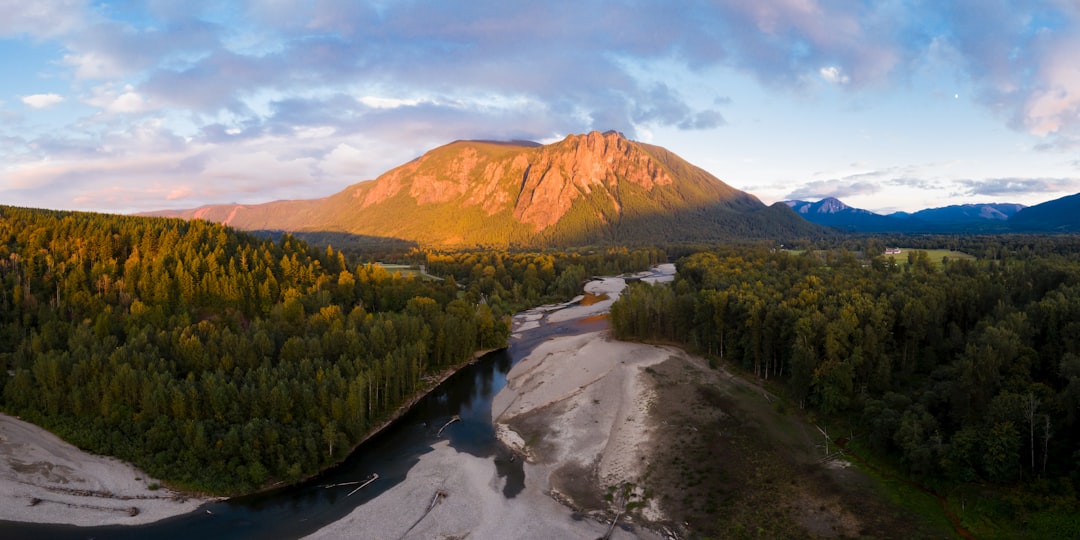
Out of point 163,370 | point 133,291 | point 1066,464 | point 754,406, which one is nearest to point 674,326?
point 754,406

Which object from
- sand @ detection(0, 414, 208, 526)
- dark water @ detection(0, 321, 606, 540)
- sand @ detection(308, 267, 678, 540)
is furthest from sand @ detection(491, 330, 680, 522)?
sand @ detection(0, 414, 208, 526)

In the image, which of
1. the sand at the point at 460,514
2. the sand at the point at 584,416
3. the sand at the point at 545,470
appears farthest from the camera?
the sand at the point at 584,416

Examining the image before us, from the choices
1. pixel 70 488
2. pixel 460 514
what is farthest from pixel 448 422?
pixel 70 488

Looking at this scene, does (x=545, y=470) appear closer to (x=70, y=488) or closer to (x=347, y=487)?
(x=347, y=487)

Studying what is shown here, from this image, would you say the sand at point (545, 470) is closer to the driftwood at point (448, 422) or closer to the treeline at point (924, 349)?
the driftwood at point (448, 422)

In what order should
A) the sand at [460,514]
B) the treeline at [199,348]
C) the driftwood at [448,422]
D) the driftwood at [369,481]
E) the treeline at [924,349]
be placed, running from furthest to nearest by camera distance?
the driftwood at [448,422], the treeline at [199,348], the driftwood at [369,481], the sand at [460,514], the treeline at [924,349]

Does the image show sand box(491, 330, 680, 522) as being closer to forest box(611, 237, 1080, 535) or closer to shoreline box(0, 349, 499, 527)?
forest box(611, 237, 1080, 535)

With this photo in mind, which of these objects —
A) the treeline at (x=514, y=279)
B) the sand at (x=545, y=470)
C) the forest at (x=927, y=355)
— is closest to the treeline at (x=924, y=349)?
the forest at (x=927, y=355)
